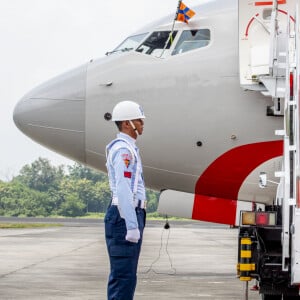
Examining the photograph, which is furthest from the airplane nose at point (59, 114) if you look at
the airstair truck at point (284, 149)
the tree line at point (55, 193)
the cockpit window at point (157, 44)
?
the tree line at point (55, 193)

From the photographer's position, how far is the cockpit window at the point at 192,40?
14141 millimetres

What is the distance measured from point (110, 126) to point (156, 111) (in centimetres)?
68

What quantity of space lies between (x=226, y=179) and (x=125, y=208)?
5.81 m

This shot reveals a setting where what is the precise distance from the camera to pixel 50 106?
1424 cm

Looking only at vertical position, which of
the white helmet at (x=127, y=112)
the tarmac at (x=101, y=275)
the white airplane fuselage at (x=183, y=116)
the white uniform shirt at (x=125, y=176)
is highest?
the white airplane fuselage at (x=183, y=116)

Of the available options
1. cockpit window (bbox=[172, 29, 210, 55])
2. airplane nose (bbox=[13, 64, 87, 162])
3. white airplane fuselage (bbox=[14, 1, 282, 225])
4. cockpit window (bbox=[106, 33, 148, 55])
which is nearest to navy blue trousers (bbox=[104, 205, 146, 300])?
white airplane fuselage (bbox=[14, 1, 282, 225])

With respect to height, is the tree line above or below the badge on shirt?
above

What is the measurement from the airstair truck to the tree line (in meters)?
97.0

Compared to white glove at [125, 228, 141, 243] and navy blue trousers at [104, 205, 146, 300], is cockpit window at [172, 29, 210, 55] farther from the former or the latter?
white glove at [125, 228, 141, 243]

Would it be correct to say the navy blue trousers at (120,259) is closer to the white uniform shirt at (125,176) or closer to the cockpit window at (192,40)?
the white uniform shirt at (125,176)

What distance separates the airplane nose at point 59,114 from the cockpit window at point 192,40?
1376 mm

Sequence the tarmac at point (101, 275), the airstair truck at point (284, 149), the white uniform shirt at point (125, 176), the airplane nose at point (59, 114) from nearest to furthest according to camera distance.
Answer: the white uniform shirt at point (125, 176)
the airstair truck at point (284, 149)
the tarmac at point (101, 275)
the airplane nose at point (59, 114)

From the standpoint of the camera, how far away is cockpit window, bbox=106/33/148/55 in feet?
48.7

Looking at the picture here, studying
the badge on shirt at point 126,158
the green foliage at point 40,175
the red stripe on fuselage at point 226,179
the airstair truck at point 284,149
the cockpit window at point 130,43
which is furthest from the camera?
the green foliage at point 40,175
